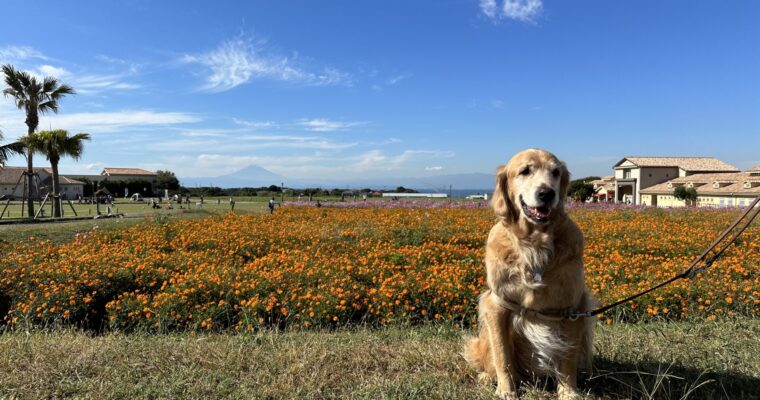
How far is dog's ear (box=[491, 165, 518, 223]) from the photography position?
2434 mm

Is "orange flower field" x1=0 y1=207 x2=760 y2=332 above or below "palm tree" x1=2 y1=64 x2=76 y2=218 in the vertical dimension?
below

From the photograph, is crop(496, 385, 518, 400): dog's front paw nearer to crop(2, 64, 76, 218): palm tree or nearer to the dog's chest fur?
the dog's chest fur

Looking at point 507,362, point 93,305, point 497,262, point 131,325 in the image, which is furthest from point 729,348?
point 93,305

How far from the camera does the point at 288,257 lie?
5.80 m

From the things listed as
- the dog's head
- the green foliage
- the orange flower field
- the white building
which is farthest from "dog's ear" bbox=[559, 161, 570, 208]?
the white building

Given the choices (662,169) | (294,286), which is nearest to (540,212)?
(294,286)

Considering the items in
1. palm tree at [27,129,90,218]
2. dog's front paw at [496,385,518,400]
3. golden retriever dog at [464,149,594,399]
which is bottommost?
dog's front paw at [496,385,518,400]

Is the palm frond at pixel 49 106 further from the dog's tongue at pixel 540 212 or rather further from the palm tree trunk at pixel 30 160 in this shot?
the dog's tongue at pixel 540 212

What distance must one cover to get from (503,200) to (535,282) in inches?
20.6

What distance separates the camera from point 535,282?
7.40ft

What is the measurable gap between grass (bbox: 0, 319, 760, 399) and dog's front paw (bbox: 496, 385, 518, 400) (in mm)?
53

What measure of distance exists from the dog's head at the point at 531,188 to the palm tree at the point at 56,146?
18.7 meters

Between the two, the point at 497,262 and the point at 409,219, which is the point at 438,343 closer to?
the point at 497,262

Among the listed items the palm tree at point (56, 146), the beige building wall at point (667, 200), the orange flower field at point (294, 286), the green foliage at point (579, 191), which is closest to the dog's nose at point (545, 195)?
the orange flower field at point (294, 286)
